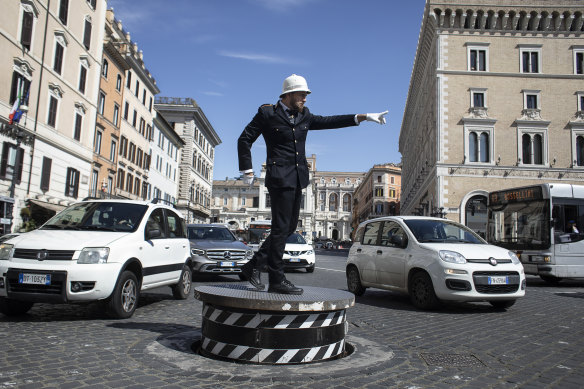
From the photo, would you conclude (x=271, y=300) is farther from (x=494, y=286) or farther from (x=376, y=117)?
(x=494, y=286)

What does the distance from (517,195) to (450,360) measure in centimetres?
1249

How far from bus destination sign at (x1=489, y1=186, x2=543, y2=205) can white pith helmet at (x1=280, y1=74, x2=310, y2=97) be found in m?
12.3

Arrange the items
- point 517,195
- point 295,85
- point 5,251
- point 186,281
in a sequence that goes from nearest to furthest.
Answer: point 295,85
point 5,251
point 186,281
point 517,195

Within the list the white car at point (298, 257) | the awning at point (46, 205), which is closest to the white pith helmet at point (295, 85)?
the white car at point (298, 257)

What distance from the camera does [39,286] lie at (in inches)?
235

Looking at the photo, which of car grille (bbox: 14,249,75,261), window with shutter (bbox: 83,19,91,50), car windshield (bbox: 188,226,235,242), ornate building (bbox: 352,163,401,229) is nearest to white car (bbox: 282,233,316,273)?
car windshield (bbox: 188,226,235,242)

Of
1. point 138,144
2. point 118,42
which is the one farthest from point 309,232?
point 118,42

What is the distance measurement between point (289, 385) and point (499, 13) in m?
38.2

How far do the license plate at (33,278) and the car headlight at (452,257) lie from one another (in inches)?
227

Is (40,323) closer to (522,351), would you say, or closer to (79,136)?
(522,351)

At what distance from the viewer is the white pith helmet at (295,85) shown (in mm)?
4875

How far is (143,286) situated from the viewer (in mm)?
7180

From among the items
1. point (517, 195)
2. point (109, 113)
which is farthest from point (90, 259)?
point (109, 113)

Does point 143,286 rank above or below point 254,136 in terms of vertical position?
below
